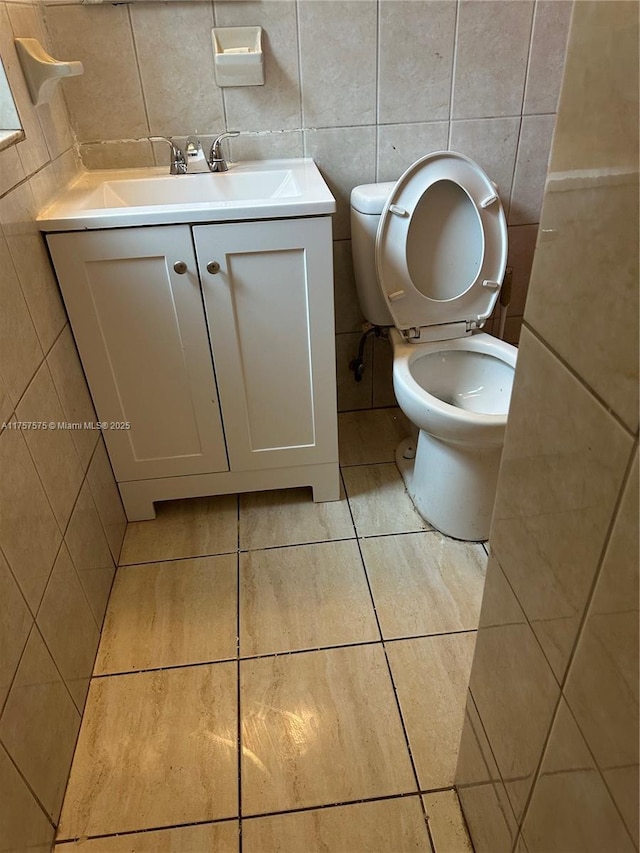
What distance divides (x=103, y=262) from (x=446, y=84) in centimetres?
106

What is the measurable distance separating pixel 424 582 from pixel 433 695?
30 centimetres

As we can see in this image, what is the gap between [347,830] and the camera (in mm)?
1095

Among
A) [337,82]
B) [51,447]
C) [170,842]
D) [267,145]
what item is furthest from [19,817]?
[337,82]

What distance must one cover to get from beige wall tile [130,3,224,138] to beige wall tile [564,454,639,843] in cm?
158

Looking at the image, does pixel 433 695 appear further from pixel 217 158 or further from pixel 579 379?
pixel 217 158

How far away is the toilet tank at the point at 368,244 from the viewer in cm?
163

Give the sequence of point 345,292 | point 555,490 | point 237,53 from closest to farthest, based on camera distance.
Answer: point 555,490 < point 237,53 < point 345,292

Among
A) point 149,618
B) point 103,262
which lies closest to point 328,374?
point 103,262

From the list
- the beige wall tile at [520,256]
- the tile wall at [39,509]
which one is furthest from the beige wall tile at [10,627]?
the beige wall tile at [520,256]

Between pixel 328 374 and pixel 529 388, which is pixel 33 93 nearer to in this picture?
pixel 328 374

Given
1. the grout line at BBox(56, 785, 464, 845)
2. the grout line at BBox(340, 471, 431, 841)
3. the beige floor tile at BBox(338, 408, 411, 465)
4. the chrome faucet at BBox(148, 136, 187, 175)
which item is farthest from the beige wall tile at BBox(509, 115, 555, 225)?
the grout line at BBox(56, 785, 464, 845)

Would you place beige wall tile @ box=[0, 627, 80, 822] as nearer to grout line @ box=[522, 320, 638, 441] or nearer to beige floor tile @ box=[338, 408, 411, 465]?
grout line @ box=[522, 320, 638, 441]

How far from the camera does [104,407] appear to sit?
5.15 feet

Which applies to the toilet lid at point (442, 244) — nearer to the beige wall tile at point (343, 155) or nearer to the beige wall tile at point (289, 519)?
the beige wall tile at point (343, 155)
